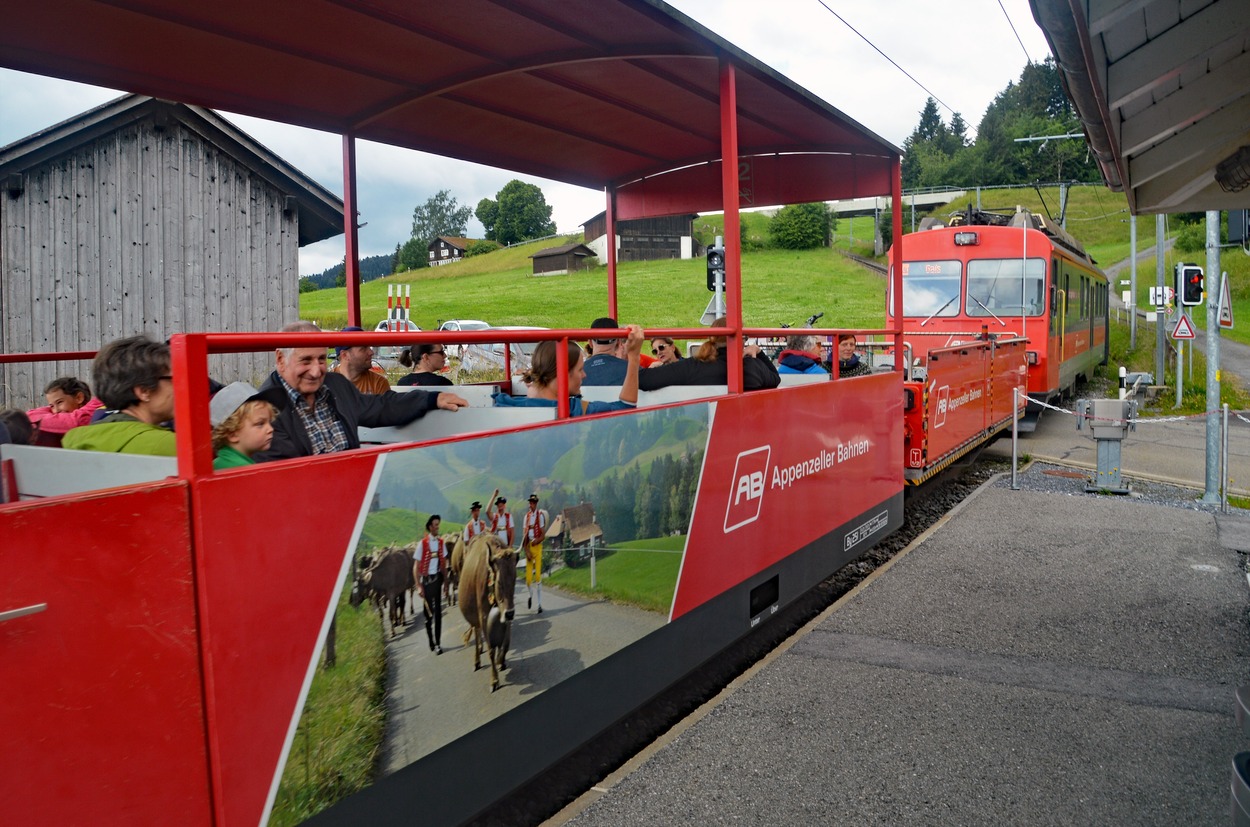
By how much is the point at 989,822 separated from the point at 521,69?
12.9 ft

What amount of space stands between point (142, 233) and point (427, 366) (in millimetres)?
7622

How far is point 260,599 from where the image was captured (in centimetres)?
222

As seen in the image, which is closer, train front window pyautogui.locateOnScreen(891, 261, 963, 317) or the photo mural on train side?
the photo mural on train side

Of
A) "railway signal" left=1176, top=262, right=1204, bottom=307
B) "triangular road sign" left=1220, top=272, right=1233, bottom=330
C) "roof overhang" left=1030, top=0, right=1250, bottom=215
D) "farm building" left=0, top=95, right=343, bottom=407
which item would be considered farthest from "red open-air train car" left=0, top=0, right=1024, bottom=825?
"farm building" left=0, top=95, right=343, bottom=407

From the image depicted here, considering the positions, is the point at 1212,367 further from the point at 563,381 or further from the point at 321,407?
the point at 321,407

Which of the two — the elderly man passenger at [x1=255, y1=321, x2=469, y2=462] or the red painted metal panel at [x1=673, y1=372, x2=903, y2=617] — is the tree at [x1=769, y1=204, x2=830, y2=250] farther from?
the elderly man passenger at [x1=255, y1=321, x2=469, y2=462]

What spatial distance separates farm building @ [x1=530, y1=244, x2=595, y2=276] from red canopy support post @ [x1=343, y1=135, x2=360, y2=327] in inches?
1143

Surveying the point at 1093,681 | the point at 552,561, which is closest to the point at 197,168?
the point at 552,561

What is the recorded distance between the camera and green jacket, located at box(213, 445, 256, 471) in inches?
99.9

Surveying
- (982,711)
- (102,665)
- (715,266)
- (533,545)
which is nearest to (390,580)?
(533,545)

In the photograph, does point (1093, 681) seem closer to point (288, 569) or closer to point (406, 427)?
point (406, 427)

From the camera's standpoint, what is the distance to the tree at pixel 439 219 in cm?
8412

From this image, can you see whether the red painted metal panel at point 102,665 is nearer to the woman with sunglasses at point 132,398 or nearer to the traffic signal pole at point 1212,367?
the woman with sunglasses at point 132,398

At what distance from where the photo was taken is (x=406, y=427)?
12.2 ft
